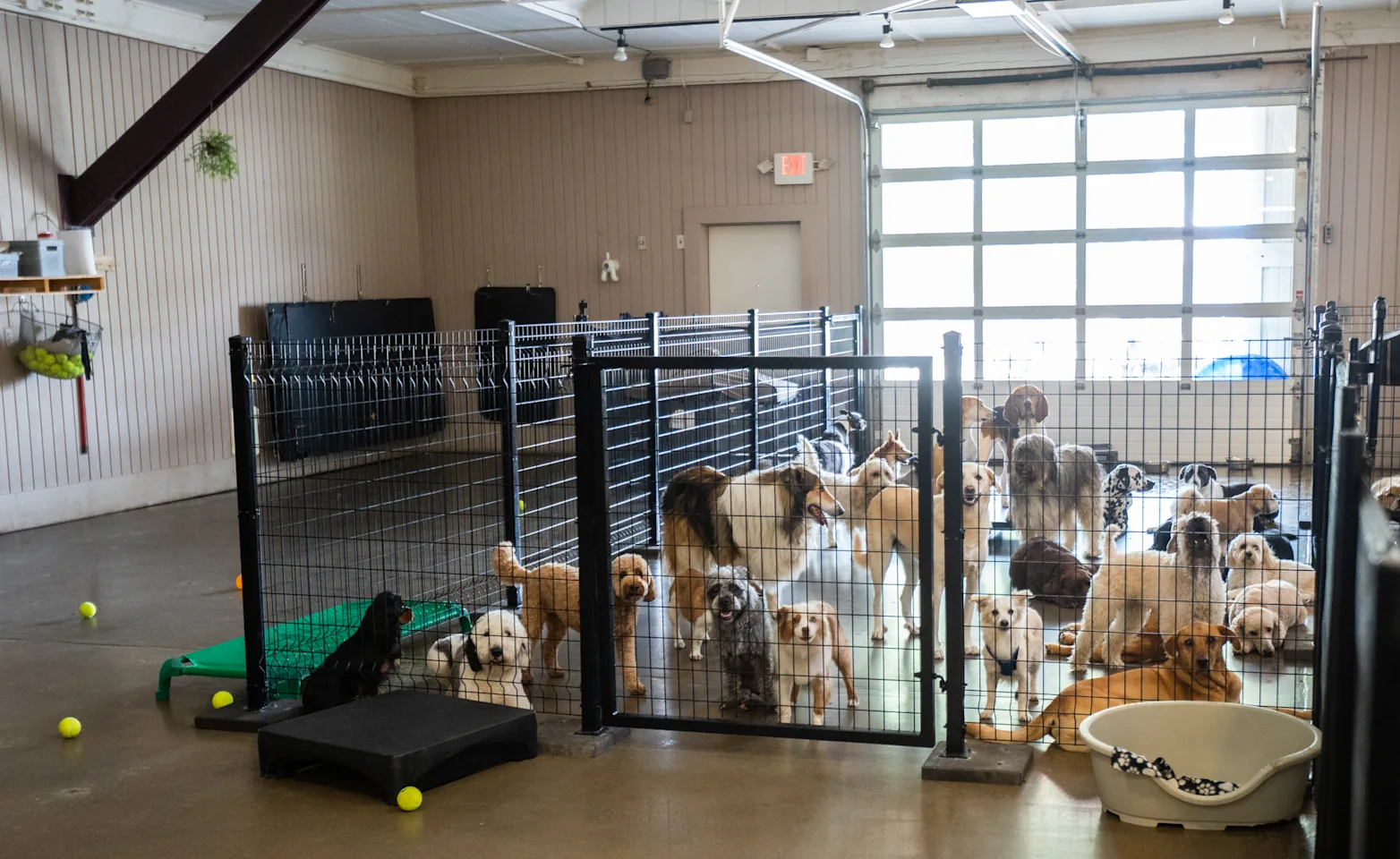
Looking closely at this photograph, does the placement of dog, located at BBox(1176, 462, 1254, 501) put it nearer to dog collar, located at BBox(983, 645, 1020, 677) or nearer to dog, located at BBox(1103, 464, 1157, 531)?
dog, located at BBox(1103, 464, 1157, 531)

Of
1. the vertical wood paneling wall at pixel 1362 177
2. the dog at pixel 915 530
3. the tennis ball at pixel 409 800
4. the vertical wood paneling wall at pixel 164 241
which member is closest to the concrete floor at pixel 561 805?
the tennis ball at pixel 409 800

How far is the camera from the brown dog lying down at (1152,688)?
3875mm

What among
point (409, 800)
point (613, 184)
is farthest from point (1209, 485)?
point (613, 184)

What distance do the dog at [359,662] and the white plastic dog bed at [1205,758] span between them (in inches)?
93.1

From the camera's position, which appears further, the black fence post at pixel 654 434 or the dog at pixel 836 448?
the dog at pixel 836 448

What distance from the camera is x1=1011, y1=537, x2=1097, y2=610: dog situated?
5551 mm

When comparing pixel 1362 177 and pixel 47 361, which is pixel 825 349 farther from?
pixel 47 361

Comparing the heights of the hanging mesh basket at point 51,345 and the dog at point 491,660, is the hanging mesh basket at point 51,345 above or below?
above

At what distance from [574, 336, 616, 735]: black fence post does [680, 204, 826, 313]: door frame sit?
24.5ft

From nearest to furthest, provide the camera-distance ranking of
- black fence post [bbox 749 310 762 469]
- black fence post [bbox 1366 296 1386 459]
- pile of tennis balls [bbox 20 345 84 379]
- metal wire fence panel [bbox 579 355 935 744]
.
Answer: black fence post [bbox 1366 296 1386 459]
metal wire fence panel [bbox 579 355 935 744]
black fence post [bbox 749 310 762 469]
pile of tennis balls [bbox 20 345 84 379]

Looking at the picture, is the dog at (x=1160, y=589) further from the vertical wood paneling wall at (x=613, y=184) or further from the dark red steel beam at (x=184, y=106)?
the vertical wood paneling wall at (x=613, y=184)

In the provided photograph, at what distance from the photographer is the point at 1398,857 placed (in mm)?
1278

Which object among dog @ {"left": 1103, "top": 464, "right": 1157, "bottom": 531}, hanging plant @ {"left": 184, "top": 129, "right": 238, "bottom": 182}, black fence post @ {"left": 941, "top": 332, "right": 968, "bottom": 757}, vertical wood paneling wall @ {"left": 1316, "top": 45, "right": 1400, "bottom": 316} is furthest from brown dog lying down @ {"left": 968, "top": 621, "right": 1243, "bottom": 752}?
hanging plant @ {"left": 184, "top": 129, "right": 238, "bottom": 182}

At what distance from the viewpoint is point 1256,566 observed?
5004 millimetres
